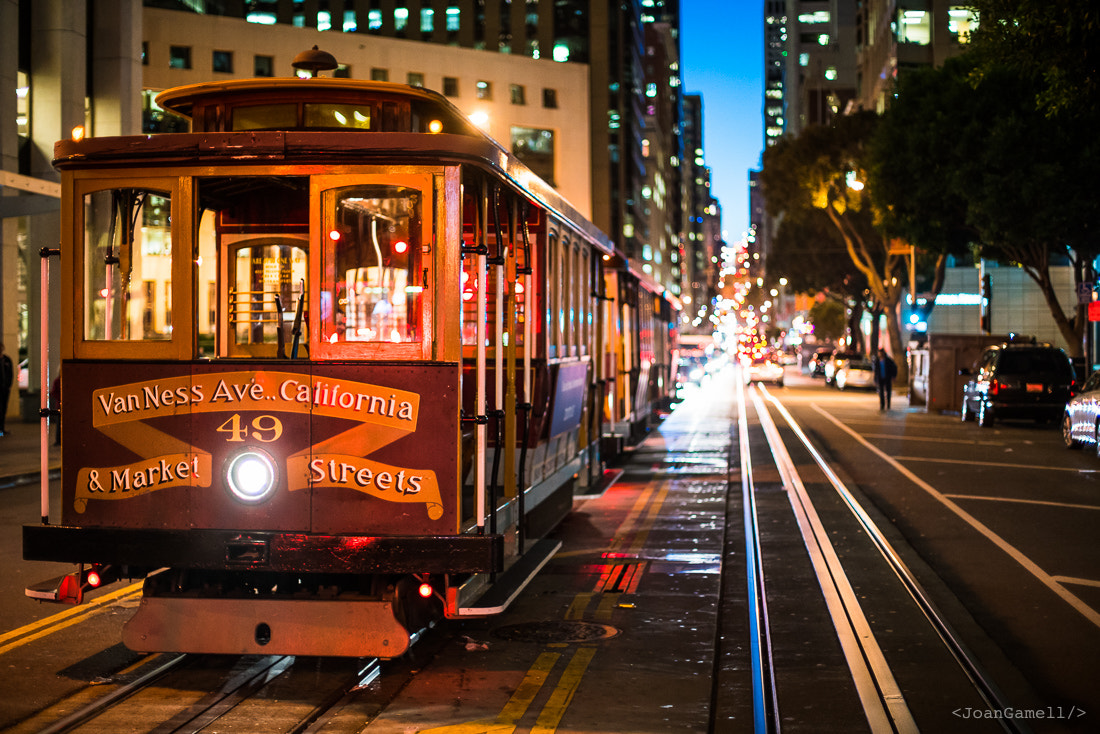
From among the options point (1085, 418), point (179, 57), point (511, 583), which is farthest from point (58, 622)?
point (179, 57)

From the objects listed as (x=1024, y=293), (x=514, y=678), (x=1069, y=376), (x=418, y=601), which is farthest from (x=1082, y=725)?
(x=1024, y=293)

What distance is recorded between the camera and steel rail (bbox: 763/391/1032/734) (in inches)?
261

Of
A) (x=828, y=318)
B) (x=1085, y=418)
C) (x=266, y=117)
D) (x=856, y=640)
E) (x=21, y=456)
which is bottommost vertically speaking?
(x=856, y=640)

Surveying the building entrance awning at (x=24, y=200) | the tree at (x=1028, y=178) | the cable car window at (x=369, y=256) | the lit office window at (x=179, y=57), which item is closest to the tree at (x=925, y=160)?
the tree at (x=1028, y=178)

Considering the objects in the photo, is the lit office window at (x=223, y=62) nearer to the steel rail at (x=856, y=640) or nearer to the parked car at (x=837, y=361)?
the parked car at (x=837, y=361)

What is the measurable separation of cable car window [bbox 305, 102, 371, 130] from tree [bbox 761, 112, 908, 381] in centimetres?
4641

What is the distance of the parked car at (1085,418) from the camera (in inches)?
815

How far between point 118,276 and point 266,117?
4.81ft

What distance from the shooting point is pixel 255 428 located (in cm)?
692

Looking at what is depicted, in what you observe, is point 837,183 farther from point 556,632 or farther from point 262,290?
point 262,290

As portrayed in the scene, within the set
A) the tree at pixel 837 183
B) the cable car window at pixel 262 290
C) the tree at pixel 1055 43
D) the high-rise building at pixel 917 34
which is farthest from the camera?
the high-rise building at pixel 917 34

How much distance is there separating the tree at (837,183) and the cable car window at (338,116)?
46.4 meters

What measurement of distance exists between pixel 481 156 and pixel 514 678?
292 centimetres

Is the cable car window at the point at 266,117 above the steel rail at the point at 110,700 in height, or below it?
above
